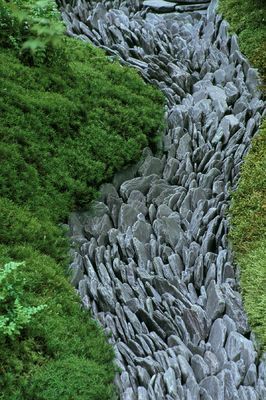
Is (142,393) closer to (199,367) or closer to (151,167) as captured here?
(199,367)

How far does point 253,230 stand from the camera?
5000 millimetres

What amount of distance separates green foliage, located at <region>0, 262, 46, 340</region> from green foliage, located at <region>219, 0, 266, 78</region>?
14.4 ft

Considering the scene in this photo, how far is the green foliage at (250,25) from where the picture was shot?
724 centimetres

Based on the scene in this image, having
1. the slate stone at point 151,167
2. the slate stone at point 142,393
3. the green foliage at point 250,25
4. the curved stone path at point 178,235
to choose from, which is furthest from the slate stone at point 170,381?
the green foliage at point 250,25

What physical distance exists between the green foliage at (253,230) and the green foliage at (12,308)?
1.56 meters

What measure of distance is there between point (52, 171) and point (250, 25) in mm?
3825

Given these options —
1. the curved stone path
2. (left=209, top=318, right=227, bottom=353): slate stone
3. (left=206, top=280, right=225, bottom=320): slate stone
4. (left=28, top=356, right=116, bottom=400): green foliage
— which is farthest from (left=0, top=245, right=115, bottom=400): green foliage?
(left=206, top=280, right=225, bottom=320): slate stone

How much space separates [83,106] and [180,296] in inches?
99.0

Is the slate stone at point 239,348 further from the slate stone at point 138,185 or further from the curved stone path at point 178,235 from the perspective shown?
the slate stone at point 138,185

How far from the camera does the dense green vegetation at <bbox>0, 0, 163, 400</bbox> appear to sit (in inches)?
143

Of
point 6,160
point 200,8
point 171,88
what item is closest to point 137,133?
point 171,88

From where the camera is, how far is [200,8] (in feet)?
29.0

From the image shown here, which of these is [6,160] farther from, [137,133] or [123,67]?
[123,67]

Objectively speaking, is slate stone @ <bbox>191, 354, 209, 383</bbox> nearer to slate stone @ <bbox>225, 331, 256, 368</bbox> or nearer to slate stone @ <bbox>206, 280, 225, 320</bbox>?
slate stone @ <bbox>225, 331, 256, 368</bbox>
